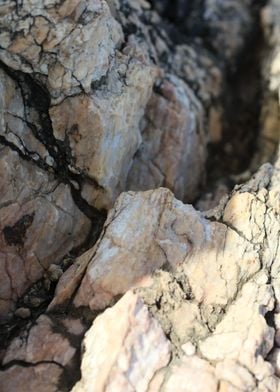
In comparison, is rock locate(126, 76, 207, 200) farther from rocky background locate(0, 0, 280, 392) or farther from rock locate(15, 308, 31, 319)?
rock locate(15, 308, 31, 319)

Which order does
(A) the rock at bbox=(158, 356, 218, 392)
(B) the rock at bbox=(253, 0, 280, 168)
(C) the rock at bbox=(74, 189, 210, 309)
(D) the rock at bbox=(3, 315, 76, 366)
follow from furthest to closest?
(B) the rock at bbox=(253, 0, 280, 168) → (C) the rock at bbox=(74, 189, 210, 309) → (D) the rock at bbox=(3, 315, 76, 366) → (A) the rock at bbox=(158, 356, 218, 392)

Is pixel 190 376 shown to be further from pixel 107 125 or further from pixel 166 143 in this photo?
pixel 166 143

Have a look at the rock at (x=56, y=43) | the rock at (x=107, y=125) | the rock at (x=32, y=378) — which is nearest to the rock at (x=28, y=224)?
the rock at (x=107, y=125)

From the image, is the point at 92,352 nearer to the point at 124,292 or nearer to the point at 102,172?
the point at 124,292

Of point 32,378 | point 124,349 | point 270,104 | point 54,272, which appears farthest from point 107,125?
point 270,104

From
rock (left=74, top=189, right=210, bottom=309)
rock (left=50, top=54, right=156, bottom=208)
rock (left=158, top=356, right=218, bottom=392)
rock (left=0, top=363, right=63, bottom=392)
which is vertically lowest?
rock (left=0, top=363, right=63, bottom=392)

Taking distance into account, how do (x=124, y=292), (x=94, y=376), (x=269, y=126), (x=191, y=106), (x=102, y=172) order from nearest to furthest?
1. (x=94, y=376)
2. (x=124, y=292)
3. (x=102, y=172)
4. (x=191, y=106)
5. (x=269, y=126)

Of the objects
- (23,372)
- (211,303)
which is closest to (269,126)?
(211,303)

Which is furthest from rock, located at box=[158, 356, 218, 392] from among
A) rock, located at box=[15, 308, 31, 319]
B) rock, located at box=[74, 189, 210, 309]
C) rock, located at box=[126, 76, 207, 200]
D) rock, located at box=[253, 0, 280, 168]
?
rock, located at box=[253, 0, 280, 168]

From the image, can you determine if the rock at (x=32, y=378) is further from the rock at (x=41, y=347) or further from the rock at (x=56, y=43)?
the rock at (x=56, y=43)
